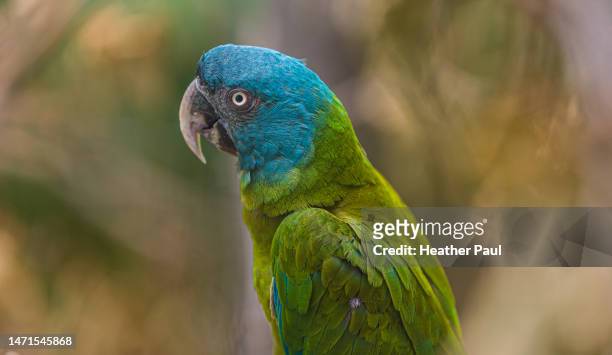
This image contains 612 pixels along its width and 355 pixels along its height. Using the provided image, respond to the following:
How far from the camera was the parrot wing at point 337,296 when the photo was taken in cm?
103

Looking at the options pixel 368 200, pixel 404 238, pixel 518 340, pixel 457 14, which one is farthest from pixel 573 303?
pixel 457 14

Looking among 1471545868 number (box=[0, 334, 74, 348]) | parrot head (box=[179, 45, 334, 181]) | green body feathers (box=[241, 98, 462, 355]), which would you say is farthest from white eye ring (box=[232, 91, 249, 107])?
1471545868 number (box=[0, 334, 74, 348])

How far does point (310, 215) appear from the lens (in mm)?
1050

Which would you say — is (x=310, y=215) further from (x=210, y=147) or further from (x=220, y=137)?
(x=210, y=147)

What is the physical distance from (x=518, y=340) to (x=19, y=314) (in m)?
1.12

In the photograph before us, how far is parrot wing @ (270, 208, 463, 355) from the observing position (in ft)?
3.37

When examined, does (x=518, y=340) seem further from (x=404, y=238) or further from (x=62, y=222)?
(x=62, y=222)

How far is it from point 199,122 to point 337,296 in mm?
446

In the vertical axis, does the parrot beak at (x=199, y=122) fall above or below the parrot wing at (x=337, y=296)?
above

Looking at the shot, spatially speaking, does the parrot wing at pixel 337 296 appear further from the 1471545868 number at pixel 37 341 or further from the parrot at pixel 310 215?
the 1471545868 number at pixel 37 341

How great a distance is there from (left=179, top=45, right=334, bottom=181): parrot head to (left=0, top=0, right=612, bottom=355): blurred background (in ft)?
0.73

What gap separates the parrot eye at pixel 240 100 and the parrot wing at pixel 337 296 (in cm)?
23

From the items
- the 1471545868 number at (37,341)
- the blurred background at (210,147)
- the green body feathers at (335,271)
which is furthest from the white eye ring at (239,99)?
the 1471545868 number at (37,341)

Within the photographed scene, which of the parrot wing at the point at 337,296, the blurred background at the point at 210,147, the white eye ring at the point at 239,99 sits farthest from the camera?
the blurred background at the point at 210,147
